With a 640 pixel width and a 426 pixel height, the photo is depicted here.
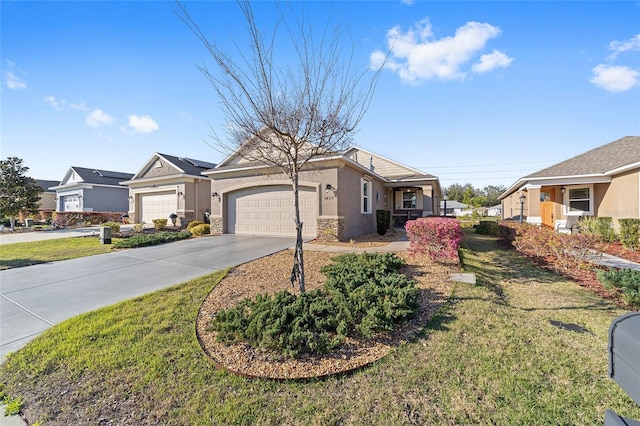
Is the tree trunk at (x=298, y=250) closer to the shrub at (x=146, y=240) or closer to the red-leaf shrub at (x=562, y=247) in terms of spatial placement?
the red-leaf shrub at (x=562, y=247)

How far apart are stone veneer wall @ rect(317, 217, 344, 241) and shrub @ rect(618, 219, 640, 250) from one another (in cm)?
1050

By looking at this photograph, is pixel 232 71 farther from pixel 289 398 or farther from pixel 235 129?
pixel 289 398

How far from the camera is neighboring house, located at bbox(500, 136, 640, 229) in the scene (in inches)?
449

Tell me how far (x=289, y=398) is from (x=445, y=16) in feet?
29.0

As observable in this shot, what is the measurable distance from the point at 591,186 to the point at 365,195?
40.2 feet

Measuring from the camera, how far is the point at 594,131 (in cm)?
1543

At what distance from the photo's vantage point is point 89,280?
600cm

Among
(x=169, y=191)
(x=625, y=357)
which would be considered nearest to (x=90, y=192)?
(x=169, y=191)

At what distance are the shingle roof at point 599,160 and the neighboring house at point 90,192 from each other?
34037 mm

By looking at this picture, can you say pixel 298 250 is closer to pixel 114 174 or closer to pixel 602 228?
pixel 602 228

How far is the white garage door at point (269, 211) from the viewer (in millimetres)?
11680

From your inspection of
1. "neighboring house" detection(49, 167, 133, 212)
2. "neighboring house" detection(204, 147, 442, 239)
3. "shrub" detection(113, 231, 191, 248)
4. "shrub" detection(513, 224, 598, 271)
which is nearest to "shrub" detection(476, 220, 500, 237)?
"neighboring house" detection(204, 147, 442, 239)

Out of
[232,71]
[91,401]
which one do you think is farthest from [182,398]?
[232,71]

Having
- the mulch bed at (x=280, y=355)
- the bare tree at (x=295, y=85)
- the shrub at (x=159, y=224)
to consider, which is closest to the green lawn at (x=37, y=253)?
the shrub at (x=159, y=224)
